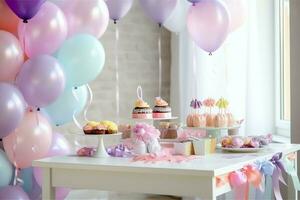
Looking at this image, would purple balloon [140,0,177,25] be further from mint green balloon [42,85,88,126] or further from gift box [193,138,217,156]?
gift box [193,138,217,156]

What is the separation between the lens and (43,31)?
2.27 meters

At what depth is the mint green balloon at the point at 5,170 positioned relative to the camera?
2.28 metres

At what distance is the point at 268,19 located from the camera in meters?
3.08

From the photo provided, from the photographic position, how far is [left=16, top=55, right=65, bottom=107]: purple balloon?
2217mm

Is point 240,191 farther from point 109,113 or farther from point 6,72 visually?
point 109,113

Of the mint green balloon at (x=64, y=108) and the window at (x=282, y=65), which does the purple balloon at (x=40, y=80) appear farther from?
the window at (x=282, y=65)

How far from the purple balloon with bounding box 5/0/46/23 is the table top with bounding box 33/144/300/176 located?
1.93 feet

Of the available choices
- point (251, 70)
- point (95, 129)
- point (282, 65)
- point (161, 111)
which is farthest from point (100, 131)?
point (282, 65)

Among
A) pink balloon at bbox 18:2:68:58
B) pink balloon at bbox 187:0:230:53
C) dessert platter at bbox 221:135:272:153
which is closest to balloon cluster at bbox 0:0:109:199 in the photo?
pink balloon at bbox 18:2:68:58

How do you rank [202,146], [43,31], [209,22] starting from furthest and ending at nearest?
1. [209,22]
2. [43,31]
3. [202,146]

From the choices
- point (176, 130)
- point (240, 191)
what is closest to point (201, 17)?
point (176, 130)

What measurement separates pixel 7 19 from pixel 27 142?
1.75 feet

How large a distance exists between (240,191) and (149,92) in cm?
178

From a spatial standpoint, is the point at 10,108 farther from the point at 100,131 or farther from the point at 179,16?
the point at 179,16
